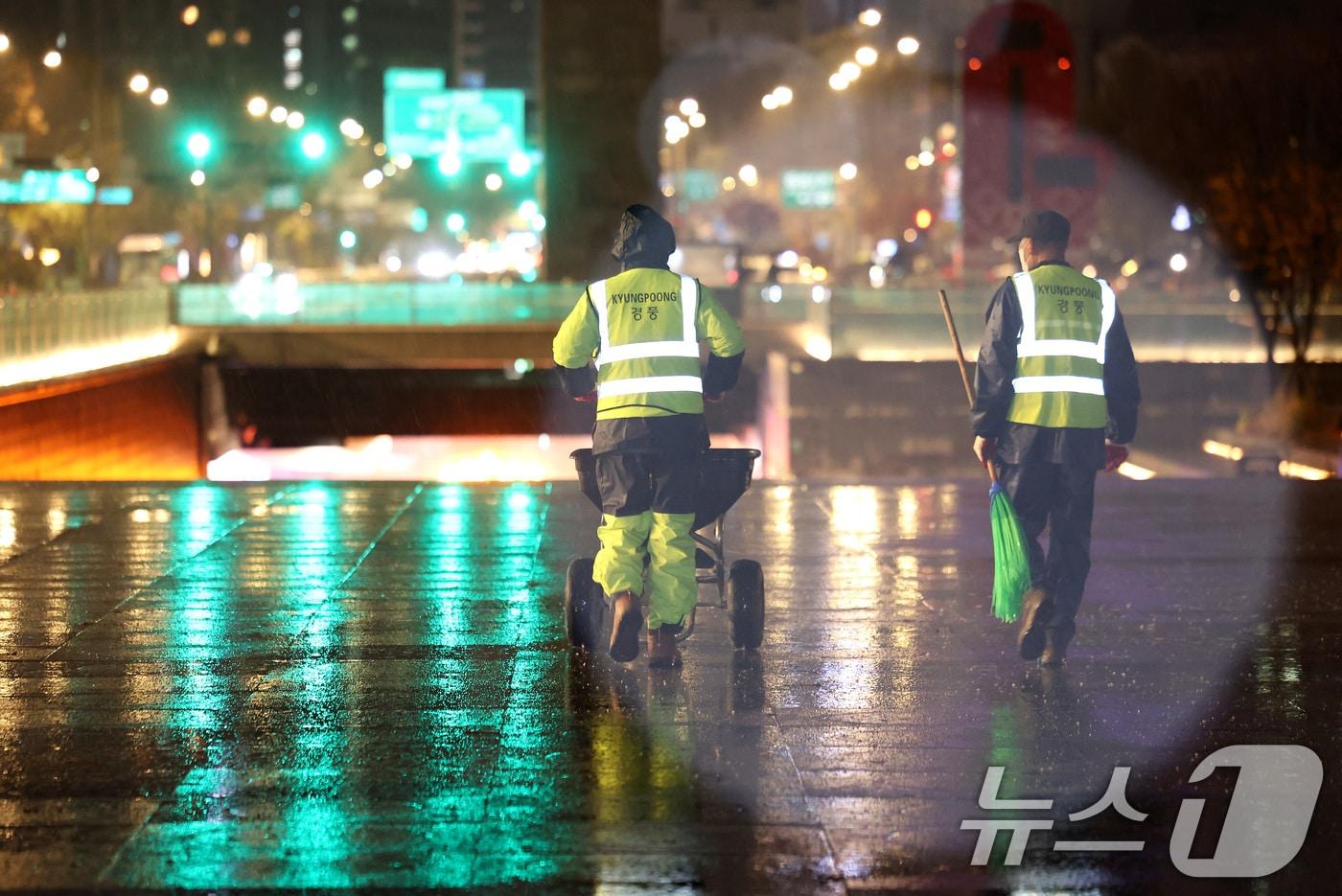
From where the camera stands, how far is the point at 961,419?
32000 mm

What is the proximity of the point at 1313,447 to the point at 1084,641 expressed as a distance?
1936cm

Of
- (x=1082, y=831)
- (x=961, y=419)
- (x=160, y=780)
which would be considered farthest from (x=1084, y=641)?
(x=961, y=419)

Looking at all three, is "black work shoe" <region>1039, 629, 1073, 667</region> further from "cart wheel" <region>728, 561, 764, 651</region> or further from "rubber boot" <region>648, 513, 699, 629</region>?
"rubber boot" <region>648, 513, 699, 629</region>

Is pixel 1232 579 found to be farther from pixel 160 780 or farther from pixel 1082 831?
pixel 160 780

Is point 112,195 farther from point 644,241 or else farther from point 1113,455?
point 1113,455

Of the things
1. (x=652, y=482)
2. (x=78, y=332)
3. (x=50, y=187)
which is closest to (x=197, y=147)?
(x=50, y=187)

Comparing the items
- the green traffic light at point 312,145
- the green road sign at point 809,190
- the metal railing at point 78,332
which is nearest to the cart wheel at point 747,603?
the metal railing at point 78,332

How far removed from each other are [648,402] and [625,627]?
90 cm

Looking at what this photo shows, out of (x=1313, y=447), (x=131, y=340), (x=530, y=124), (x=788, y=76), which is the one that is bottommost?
(x=1313, y=447)

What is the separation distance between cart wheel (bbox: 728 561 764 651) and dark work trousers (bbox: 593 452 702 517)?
0.51m

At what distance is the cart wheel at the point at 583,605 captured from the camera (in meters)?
7.96

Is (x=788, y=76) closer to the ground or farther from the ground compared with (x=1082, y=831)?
farther from the ground

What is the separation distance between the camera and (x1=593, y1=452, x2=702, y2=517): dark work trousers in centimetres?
746

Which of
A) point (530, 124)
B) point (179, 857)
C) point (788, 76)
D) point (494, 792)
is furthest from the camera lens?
point (788, 76)
